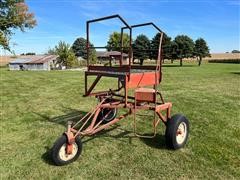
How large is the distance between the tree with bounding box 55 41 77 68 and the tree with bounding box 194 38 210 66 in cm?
3224

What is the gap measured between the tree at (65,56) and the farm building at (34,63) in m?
3.60

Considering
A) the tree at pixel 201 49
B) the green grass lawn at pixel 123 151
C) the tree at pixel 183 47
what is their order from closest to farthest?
the green grass lawn at pixel 123 151 → the tree at pixel 183 47 → the tree at pixel 201 49

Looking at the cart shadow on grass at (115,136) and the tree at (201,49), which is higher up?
the tree at (201,49)

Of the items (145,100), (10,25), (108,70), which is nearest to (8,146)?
(108,70)

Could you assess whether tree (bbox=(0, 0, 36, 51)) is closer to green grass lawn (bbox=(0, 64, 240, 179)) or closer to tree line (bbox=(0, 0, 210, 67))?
tree line (bbox=(0, 0, 210, 67))

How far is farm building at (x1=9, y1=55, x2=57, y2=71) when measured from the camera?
204 ft

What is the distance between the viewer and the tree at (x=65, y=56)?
67.8 meters

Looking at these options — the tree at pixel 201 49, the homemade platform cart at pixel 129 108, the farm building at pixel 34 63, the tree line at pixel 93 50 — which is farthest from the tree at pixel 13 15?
the tree at pixel 201 49

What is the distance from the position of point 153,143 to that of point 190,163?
127cm

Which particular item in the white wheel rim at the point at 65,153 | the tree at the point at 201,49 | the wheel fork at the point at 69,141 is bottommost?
the white wheel rim at the point at 65,153

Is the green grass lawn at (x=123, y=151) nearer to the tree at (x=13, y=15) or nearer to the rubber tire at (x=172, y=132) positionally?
the rubber tire at (x=172, y=132)

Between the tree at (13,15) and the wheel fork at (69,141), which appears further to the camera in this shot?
the tree at (13,15)

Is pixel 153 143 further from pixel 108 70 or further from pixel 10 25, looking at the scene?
pixel 10 25

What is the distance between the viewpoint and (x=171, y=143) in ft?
20.0
